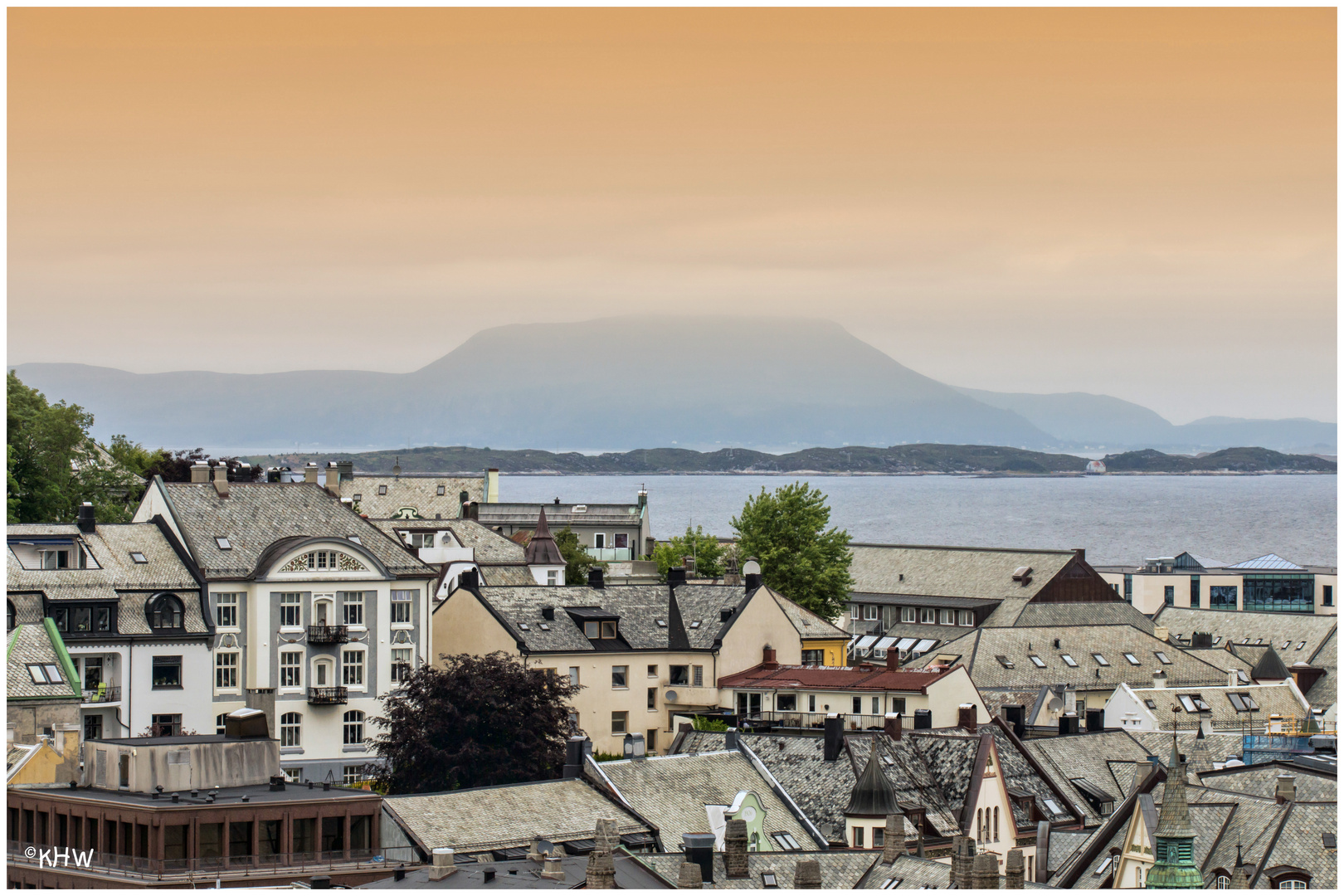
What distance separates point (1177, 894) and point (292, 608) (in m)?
54.4

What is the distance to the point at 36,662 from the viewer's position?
3095 inches

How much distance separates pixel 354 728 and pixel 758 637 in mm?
21781

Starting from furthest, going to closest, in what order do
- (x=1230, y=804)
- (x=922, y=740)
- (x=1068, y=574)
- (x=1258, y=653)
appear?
(x=1068, y=574), (x=1258, y=653), (x=922, y=740), (x=1230, y=804)

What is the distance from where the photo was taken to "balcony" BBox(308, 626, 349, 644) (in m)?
91.9

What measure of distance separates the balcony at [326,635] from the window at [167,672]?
6.29 m

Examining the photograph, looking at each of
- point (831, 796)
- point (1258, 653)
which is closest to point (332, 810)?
point (831, 796)

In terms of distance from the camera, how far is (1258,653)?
13088 centimetres

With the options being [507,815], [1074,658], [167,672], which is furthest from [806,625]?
[507,815]

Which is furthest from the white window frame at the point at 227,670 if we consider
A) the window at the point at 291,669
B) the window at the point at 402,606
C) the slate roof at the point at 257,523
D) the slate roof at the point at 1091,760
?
the slate roof at the point at 1091,760

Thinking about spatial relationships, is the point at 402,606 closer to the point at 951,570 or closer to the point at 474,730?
the point at 474,730

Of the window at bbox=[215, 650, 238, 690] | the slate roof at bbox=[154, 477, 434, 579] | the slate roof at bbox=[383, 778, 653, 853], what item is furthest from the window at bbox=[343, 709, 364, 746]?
the slate roof at bbox=[383, 778, 653, 853]

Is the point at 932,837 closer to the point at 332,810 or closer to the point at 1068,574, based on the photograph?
the point at 332,810

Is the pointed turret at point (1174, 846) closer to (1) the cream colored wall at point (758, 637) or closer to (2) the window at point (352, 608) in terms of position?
(1) the cream colored wall at point (758, 637)

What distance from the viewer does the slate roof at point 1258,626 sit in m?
136
